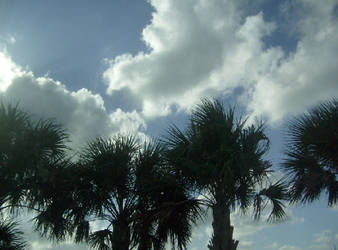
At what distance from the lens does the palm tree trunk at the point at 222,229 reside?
27.3 ft

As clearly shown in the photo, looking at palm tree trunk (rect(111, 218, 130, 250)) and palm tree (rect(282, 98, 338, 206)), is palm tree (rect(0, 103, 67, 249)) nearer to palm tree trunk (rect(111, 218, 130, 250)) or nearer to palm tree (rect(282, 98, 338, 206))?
palm tree trunk (rect(111, 218, 130, 250))

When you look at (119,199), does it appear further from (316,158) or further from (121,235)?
(316,158)

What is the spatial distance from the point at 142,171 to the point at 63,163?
276cm

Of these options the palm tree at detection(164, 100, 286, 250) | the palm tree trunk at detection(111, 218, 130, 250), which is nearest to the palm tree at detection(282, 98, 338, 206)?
the palm tree at detection(164, 100, 286, 250)

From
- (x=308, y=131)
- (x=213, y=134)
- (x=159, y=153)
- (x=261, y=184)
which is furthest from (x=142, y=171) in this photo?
(x=308, y=131)

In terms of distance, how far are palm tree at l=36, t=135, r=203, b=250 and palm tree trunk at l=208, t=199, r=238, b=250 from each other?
3.09 feet

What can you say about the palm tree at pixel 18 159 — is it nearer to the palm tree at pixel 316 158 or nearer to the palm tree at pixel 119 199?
the palm tree at pixel 119 199

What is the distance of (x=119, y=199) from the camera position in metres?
11.5

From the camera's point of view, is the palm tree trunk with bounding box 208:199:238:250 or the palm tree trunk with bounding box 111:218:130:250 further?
the palm tree trunk with bounding box 111:218:130:250

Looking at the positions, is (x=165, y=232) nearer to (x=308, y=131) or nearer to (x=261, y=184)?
(x=261, y=184)

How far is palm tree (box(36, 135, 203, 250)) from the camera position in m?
9.70

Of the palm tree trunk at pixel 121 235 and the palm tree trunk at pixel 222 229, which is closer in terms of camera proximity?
the palm tree trunk at pixel 222 229

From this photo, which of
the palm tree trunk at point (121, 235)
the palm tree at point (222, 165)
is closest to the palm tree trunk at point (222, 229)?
the palm tree at point (222, 165)

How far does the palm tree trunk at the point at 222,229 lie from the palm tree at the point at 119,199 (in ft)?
3.09
